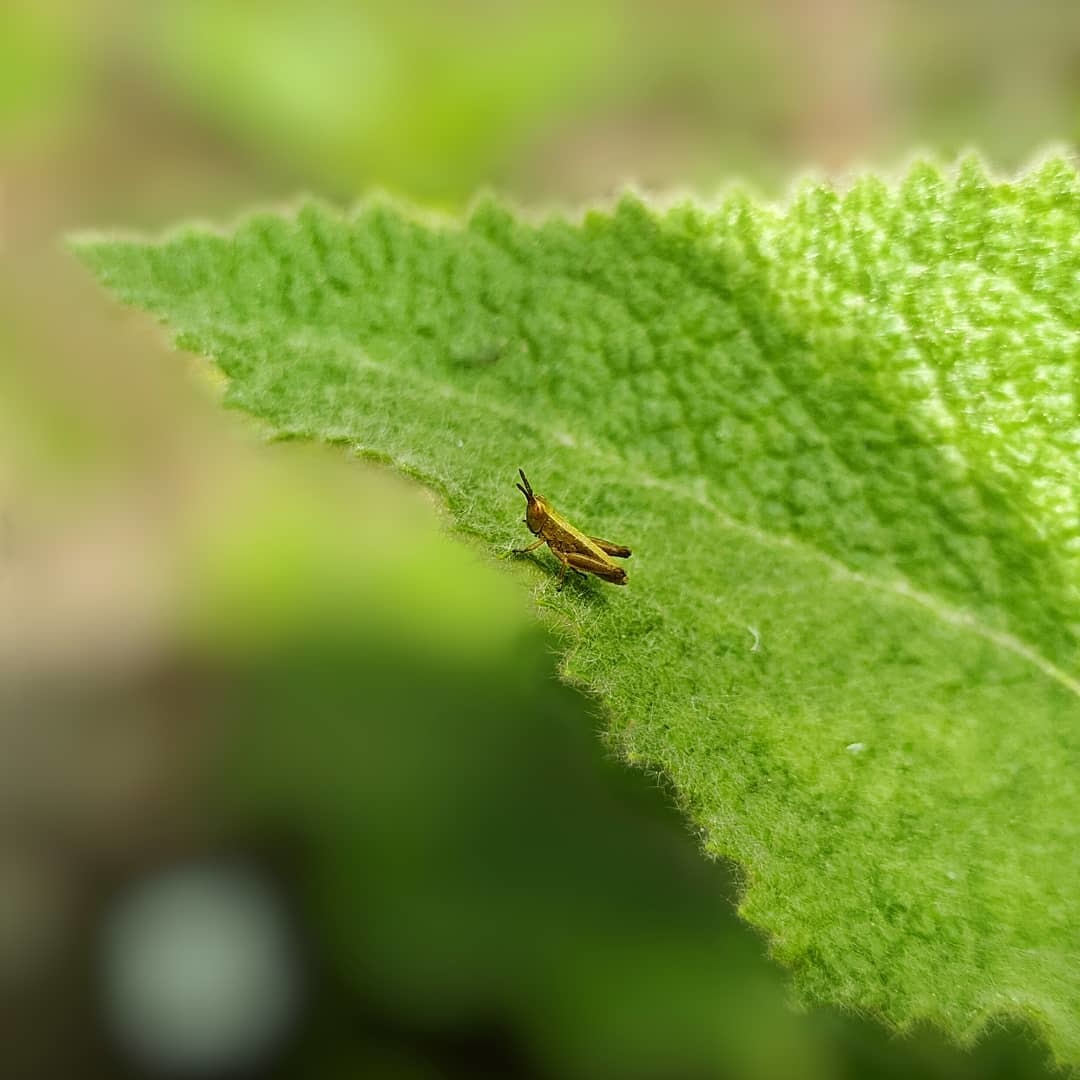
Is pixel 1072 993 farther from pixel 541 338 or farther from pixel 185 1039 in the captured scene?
pixel 185 1039

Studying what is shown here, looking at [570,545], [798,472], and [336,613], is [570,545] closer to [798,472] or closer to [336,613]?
[798,472]

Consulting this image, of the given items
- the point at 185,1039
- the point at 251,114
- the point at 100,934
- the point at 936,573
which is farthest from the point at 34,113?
the point at 936,573

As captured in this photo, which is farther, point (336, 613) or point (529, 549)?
point (336, 613)

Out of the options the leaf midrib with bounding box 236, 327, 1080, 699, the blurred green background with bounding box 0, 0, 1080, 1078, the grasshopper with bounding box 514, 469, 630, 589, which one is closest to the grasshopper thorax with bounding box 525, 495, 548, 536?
the grasshopper with bounding box 514, 469, 630, 589

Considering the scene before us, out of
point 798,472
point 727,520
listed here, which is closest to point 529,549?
point 727,520

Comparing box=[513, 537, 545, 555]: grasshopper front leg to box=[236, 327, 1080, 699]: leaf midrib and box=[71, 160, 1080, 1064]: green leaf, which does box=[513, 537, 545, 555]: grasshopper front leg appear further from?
box=[236, 327, 1080, 699]: leaf midrib

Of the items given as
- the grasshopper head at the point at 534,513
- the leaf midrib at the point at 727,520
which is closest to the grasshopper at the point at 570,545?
the grasshopper head at the point at 534,513

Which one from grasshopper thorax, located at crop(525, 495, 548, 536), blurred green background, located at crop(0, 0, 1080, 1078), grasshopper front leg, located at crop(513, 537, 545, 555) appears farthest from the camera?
blurred green background, located at crop(0, 0, 1080, 1078)
